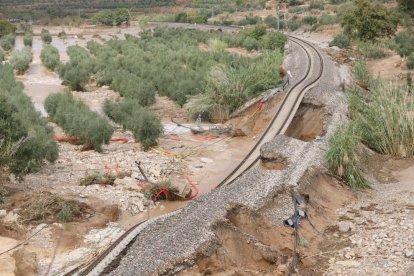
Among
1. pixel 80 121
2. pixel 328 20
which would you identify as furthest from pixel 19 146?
pixel 328 20

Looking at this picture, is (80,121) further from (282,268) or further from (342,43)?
(342,43)

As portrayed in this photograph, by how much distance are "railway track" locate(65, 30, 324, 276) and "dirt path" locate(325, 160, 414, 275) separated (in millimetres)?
3525

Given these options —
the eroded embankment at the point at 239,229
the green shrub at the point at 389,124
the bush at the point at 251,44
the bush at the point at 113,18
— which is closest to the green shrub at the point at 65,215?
the eroded embankment at the point at 239,229

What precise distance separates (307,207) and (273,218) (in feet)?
4.06

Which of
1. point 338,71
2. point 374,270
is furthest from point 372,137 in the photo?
point 338,71

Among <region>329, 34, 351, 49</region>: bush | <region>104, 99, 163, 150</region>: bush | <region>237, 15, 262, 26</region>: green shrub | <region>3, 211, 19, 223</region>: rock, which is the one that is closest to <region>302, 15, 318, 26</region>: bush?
<region>237, 15, 262, 26</region>: green shrub

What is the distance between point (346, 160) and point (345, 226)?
2994 millimetres

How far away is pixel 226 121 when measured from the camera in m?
25.0

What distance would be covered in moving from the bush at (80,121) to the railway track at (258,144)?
5235 mm

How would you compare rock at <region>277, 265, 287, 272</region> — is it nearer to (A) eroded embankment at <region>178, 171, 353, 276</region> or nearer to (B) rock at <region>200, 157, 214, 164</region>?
(A) eroded embankment at <region>178, 171, 353, 276</region>

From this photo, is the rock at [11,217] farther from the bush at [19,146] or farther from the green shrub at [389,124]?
the green shrub at [389,124]

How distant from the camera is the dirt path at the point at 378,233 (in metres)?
10.6

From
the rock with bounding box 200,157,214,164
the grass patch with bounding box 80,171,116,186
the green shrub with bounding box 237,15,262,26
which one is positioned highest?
the grass patch with bounding box 80,171,116,186

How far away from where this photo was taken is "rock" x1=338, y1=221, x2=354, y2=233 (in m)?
12.7
